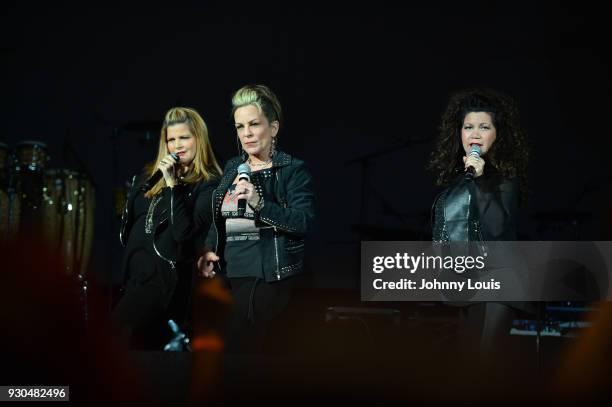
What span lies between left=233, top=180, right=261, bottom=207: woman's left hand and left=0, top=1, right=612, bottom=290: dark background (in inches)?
125

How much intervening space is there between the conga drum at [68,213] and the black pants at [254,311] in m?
3.57

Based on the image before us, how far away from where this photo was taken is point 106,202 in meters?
5.96

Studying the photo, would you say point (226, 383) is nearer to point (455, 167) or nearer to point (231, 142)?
point (455, 167)

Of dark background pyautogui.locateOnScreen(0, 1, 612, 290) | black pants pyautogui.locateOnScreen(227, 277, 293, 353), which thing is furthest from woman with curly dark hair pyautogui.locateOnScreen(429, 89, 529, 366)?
dark background pyautogui.locateOnScreen(0, 1, 612, 290)

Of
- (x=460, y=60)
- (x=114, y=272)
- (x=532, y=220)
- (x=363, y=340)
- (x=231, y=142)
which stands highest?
(x=460, y=60)

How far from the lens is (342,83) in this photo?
18.9 ft

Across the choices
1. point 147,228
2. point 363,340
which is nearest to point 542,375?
point 147,228

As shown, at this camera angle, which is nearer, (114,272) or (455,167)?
(455,167)

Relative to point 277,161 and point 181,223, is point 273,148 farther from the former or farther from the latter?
point 181,223

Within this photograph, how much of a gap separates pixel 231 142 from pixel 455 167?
10.8ft

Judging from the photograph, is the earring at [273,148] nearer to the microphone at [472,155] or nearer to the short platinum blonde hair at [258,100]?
the short platinum blonde hair at [258,100]

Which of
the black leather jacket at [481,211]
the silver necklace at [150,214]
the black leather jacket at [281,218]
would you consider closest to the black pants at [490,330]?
the black leather jacket at [481,211]

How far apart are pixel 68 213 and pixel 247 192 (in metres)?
3.78

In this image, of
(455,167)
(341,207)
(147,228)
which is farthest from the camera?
(341,207)
